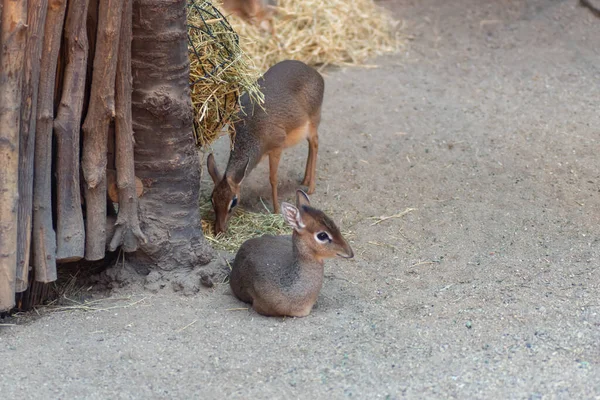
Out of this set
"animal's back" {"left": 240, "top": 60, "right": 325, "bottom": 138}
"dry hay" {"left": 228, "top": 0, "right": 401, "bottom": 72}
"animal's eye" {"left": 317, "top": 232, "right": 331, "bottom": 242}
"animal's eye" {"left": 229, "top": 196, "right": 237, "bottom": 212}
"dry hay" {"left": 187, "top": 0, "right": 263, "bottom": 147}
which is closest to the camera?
"animal's eye" {"left": 317, "top": 232, "right": 331, "bottom": 242}

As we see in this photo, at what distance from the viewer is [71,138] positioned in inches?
188

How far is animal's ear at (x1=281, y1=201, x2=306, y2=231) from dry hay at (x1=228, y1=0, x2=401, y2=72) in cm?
434

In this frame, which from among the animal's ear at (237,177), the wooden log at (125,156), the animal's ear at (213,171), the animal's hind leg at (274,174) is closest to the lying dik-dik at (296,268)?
the wooden log at (125,156)

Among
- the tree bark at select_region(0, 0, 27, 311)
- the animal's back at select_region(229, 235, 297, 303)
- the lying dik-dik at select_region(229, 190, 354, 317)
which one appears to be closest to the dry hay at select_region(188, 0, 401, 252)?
the animal's back at select_region(229, 235, 297, 303)

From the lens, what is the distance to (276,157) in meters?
7.09

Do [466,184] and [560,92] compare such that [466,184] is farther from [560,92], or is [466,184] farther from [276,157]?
[560,92]

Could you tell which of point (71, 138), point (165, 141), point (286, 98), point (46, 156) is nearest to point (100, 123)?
point (71, 138)

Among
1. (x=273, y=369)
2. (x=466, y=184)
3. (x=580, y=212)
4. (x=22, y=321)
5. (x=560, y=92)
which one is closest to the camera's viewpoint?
(x=273, y=369)

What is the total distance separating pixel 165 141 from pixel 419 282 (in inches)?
69.4

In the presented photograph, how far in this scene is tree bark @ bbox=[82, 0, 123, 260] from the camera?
4.65 meters

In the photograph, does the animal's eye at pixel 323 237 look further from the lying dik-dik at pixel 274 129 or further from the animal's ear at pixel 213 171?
the animal's ear at pixel 213 171

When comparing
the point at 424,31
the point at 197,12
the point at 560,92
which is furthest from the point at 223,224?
the point at 424,31

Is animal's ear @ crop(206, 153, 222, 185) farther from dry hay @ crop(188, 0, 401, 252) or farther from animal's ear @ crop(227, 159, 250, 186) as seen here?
dry hay @ crop(188, 0, 401, 252)

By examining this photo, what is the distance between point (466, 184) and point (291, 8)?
13.3 ft
